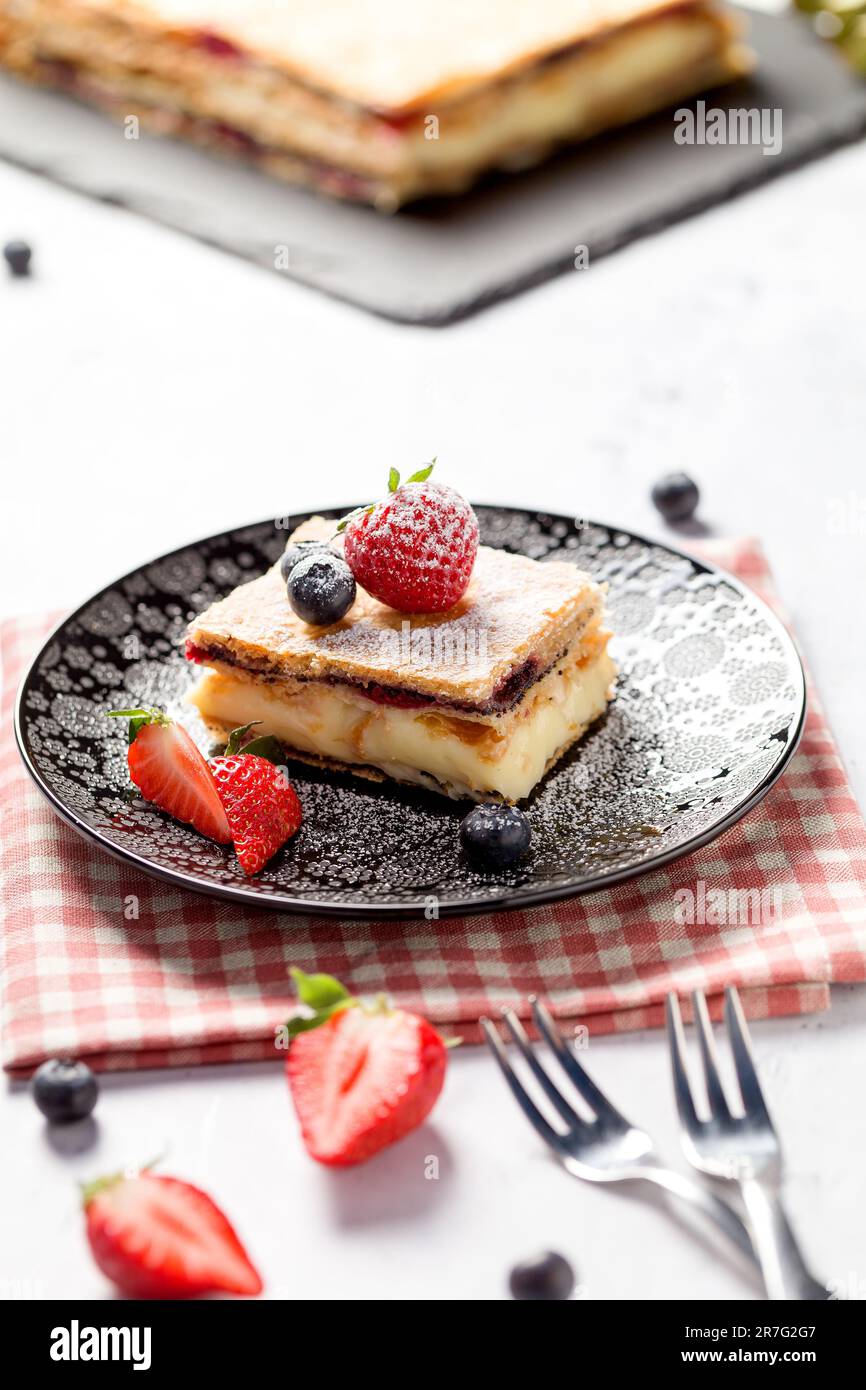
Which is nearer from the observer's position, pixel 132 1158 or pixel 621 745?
pixel 132 1158

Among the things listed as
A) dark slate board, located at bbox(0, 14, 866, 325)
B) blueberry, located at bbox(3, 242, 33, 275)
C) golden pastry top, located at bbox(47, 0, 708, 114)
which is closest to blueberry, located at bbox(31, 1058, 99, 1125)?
dark slate board, located at bbox(0, 14, 866, 325)

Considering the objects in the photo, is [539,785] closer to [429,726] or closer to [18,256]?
[429,726]

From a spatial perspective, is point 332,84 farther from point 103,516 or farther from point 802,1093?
point 802,1093

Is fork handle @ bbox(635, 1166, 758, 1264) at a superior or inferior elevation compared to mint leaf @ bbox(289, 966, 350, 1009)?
inferior

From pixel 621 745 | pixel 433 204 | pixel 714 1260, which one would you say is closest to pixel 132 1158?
pixel 714 1260

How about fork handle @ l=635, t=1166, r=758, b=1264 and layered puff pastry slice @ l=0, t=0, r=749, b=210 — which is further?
layered puff pastry slice @ l=0, t=0, r=749, b=210

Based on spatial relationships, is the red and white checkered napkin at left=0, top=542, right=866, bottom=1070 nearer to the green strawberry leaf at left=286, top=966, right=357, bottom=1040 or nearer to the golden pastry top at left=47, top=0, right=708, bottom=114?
the green strawberry leaf at left=286, top=966, right=357, bottom=1040

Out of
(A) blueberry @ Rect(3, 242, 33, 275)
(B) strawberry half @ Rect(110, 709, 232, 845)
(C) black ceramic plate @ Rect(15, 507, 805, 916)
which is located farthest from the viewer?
(A) blueberry @ Rect(3, 242, 33, 275)
